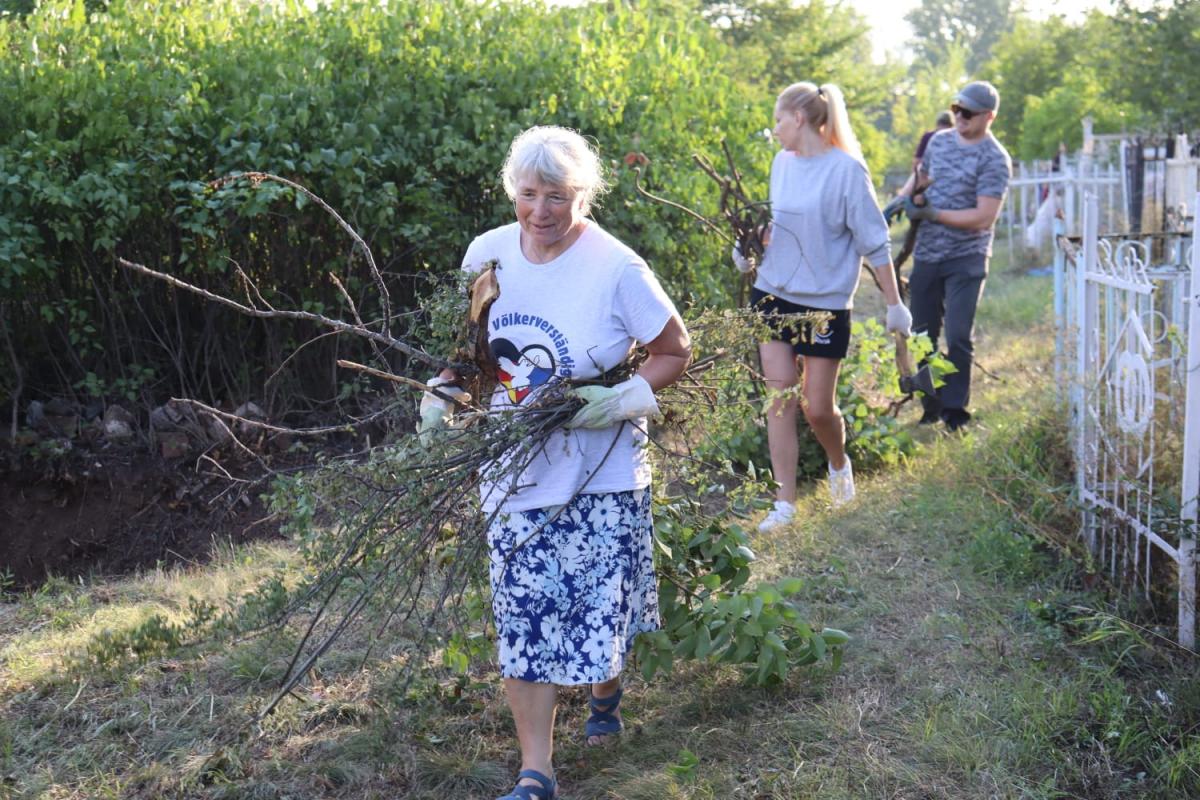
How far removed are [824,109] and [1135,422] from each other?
1.73 meters

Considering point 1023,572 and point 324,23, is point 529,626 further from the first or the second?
point 324,23

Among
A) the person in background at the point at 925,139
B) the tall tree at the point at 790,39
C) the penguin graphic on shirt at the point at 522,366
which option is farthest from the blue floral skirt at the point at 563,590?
the tall tree at the point at 790,39

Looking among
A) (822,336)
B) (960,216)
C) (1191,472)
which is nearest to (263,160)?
(822,336)

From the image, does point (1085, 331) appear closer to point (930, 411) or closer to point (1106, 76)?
point (930, 411)

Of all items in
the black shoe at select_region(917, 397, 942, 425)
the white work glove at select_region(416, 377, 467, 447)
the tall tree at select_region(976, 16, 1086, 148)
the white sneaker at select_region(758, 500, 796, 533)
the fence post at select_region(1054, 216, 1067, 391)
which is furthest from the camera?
the tall tree at select_region(976, 16, 1086, 148)

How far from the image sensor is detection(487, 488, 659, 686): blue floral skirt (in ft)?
10.1

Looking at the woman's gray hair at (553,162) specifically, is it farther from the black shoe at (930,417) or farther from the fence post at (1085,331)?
the black shoe at (930,417)

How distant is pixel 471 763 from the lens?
338cm

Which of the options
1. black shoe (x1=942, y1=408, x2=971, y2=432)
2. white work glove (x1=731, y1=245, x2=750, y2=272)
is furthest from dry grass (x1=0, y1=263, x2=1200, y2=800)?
black shoe (x1=942, y1=408, x2=971, y2=432)

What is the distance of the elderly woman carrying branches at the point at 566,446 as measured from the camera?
3.06 metres

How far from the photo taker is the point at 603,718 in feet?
11.4

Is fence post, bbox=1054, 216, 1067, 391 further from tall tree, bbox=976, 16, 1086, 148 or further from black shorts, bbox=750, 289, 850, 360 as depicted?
tall tree, bbox=976, 16, 1086, 148

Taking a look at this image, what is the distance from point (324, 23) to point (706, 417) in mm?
3562

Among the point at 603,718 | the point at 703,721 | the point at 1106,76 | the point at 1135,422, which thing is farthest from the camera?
the point at 1106,76
